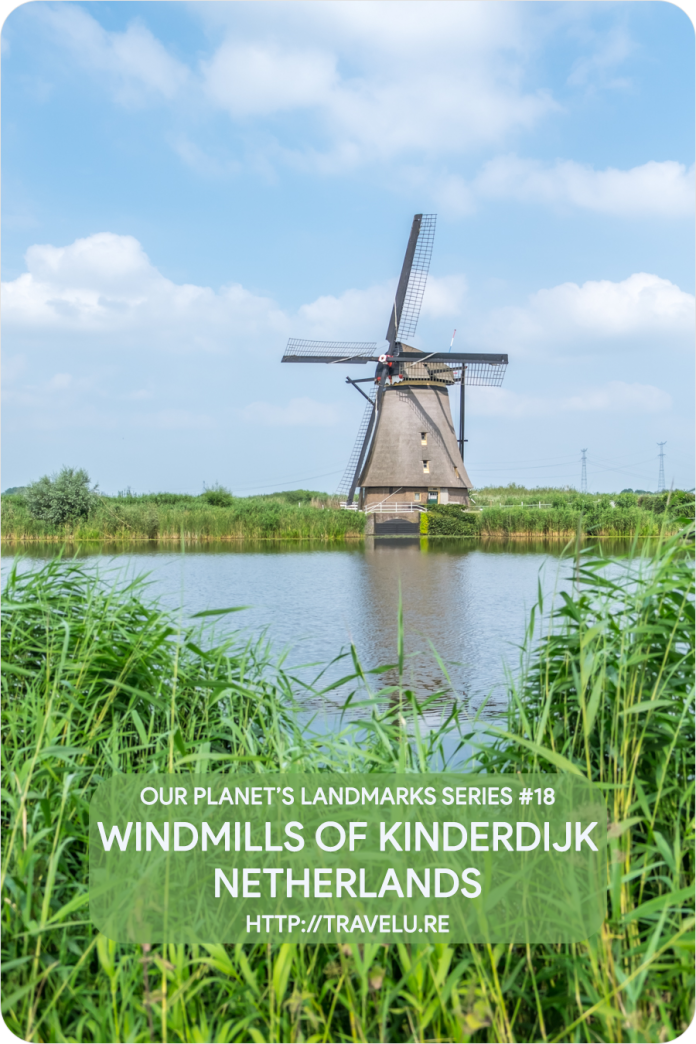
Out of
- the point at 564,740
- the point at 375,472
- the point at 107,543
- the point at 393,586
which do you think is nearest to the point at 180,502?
the point at 107,543

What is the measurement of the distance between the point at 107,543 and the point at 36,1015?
20619 millimetres

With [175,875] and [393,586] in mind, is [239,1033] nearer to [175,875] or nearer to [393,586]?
[175,875]

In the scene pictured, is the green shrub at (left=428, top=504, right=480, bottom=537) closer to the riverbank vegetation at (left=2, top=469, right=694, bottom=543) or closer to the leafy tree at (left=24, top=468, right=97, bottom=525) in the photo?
the riverbank vegetation at (left=2, top=469, right=694, bottom=543)

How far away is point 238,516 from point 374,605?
14.3 metres

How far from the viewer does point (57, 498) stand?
60.5 ft

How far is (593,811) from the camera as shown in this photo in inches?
64.9

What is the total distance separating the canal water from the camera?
4.87 metres

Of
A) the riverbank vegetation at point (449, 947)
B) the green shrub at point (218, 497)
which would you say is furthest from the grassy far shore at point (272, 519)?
the riverbank vegetation at point (449, 947)

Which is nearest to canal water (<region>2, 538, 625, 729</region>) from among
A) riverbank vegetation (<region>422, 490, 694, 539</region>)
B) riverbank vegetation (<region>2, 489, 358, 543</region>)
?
riverbank vegetation (<region>422, 490, 694, 539</region>)

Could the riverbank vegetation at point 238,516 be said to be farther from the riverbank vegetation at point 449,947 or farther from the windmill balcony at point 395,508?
the riverbank vegetation at point 449,947

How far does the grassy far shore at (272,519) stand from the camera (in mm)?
19331

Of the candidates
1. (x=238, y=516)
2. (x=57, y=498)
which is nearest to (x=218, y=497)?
(x=238, y=516)

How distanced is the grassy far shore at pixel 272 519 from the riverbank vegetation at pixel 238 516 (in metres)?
0.03

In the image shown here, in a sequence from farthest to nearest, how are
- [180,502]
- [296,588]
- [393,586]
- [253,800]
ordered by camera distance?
[180,502] < [393,586] < [296,588] < [253,800]
